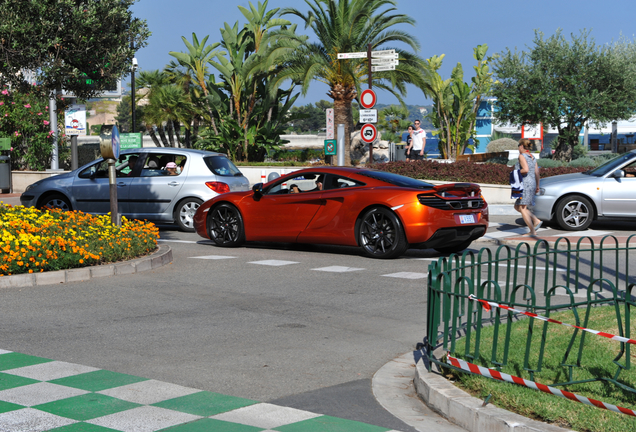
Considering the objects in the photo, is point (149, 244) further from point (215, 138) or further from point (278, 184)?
point (215, 138)

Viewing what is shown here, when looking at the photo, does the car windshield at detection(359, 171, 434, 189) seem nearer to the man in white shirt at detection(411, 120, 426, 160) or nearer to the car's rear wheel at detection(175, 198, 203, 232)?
the car's rear wheel at detection(175, 198, 203, 232)

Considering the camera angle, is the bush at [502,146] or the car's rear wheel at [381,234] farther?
the bush at [502,146]

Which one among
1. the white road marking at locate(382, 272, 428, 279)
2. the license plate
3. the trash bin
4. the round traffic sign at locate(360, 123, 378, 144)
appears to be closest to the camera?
the white road marking at locate(382, 272, 428, 279)

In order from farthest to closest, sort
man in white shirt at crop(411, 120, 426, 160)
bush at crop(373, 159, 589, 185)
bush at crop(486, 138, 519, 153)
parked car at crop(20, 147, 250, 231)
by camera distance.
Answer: bush at crop(486, 138, 519, 153) → man in white shirt at crop(411, 120, 426, 160) → bush at crop(373, 159, 589, 185) → parked car at crop(20, 147, 250, 231)

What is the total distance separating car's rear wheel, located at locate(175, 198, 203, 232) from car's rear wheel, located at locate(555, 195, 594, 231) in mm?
7065

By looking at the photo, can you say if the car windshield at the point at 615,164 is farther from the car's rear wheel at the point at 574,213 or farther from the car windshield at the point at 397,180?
the car windshield at the point at 397,180

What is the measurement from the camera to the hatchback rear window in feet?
49.6

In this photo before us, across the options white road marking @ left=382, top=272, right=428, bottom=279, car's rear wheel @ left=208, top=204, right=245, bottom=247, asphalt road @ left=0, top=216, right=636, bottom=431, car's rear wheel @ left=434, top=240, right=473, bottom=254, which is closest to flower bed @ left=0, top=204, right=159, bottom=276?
asphalt road @ left=0, top=216, right=636, bottom=431

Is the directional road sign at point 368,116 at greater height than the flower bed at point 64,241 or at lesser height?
greater

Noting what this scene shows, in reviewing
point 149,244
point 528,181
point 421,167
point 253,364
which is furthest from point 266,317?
point 421,167

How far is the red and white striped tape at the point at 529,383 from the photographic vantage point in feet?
13.3

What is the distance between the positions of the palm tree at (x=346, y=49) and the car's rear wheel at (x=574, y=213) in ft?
43.1

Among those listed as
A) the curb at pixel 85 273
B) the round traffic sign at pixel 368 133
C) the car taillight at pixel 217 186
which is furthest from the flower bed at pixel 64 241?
the round traffic sign at pixel 368 133

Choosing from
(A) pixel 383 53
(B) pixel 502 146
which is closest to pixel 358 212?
(A) pixel 383 53
